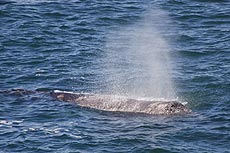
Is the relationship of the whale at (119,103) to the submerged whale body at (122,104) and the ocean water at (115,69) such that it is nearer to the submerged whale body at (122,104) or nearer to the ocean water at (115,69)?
the submerged whale body at (122,104)

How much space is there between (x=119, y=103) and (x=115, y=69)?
590 centimetres

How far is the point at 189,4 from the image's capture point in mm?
41781

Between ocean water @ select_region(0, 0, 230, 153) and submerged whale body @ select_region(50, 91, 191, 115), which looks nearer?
ocean water @ select_region(0, 0, 230, 153)

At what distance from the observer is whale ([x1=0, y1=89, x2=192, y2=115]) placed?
80.7ft

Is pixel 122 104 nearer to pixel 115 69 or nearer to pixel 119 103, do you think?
pixel 119 103

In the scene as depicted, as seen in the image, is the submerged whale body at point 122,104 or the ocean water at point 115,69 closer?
the ocean water at point 115,69

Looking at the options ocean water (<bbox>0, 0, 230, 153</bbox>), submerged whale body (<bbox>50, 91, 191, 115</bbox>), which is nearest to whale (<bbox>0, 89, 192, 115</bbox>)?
submerged whale body (<bbox>50, 91, 191, 115</bbox>)

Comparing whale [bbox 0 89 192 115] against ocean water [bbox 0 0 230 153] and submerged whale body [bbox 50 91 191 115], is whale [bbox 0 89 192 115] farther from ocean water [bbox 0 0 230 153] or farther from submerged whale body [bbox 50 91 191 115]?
ocean water [bbox 0 0 230 153]

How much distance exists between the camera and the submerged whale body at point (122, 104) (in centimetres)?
2458

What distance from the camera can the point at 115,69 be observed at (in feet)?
103

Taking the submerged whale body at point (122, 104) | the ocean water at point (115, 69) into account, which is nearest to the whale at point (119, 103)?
the submerged whale body at point (122, 104)

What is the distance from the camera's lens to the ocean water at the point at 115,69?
2223 cm

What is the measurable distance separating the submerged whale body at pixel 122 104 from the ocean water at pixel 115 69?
411 millimetres

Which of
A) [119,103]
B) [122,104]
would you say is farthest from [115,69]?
[122,104]
